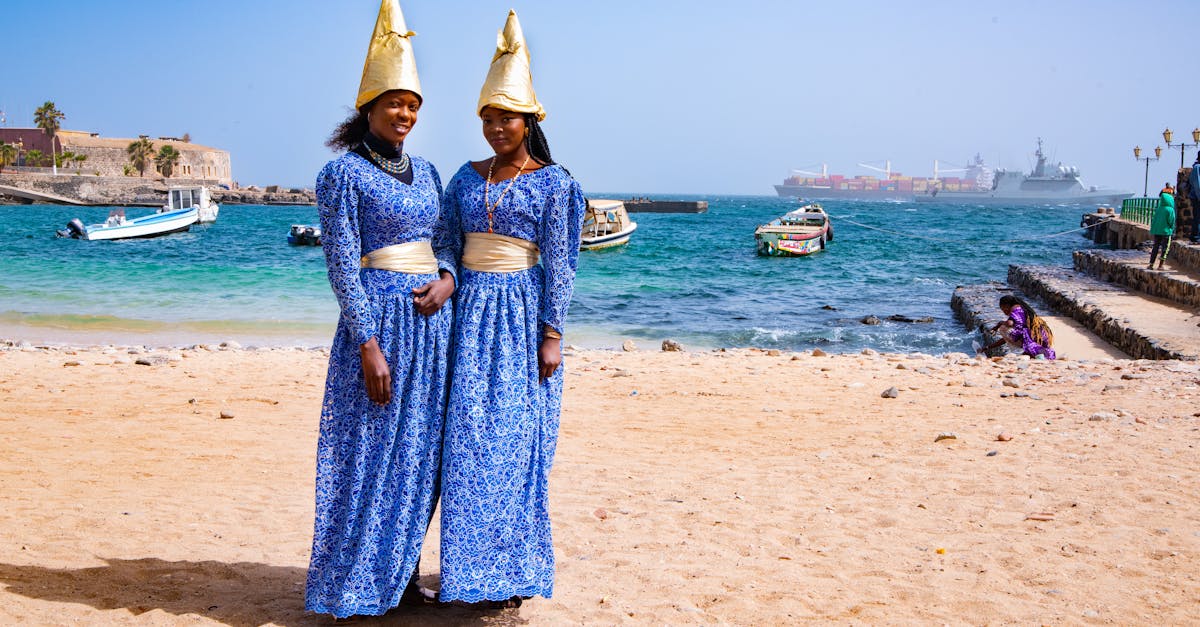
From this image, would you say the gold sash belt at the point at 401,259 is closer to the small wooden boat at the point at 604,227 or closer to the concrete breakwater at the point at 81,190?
the small wooden boat at the point at 604,227

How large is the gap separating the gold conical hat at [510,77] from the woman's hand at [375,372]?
0.84 meters

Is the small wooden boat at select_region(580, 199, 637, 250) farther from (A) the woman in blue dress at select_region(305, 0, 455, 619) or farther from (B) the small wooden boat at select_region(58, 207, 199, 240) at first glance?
(A) the woman in blue dress at select_region(305, 0, 455, 619)

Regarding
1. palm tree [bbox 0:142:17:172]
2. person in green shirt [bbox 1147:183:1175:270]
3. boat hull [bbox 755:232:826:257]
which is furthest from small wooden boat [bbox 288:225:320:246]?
palm tree [bbox 0:142:17:172]

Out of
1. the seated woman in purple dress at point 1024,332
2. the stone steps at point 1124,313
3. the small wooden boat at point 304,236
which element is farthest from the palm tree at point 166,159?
the seated woman in purple dress at point 1024,332

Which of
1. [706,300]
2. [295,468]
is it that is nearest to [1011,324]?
[295,468]

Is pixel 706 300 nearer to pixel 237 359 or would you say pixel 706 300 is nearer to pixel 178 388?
pixel 237 359

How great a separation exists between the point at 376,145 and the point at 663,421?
13.7 ft

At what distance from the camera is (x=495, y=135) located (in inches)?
121

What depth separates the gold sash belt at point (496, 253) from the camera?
10.1ft

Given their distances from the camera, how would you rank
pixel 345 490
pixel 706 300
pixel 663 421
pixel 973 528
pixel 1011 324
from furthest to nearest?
1. pixel 706 300
2. pixel 1011 324
3. pixel 663 421
4. pixel 973 528
5. pixel 345 490

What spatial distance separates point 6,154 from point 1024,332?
303 feet

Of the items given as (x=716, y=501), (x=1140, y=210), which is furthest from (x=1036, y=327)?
(x=1140, y=210)

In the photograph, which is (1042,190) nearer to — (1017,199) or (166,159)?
(1017,199)

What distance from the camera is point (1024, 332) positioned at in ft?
33.6
